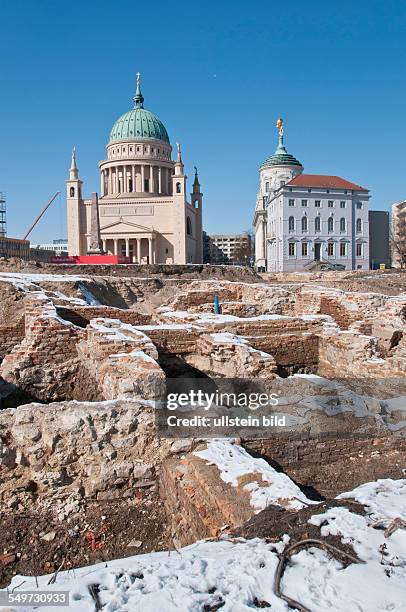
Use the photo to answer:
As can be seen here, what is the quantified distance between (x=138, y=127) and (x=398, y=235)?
39434 millimetres

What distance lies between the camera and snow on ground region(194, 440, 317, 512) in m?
3.58

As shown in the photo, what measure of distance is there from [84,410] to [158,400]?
0.79 m

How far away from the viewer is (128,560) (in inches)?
119

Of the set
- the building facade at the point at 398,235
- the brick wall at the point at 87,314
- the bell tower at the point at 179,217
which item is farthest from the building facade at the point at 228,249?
the brick wall at the point at 87,314

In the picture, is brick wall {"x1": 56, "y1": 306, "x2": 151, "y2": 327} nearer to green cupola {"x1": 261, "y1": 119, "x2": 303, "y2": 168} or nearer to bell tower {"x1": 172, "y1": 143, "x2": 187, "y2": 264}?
bell tower {"x1": 172, "y1": 143, "x2": 187, "y2": 264}

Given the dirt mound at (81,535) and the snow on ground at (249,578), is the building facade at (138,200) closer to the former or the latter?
the dirt mound at (81,535)

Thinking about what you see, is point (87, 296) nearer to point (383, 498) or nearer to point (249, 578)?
point (383, 498)

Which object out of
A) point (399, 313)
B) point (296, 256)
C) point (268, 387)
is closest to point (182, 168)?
point (296, 256)

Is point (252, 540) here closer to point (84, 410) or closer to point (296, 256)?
point (84, 410)

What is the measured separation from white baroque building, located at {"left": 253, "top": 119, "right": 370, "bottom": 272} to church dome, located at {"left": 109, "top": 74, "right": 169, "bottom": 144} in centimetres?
2269

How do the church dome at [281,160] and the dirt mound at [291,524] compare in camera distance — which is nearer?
the dirt mound at [291,524]

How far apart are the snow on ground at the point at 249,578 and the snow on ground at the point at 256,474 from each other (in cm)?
50

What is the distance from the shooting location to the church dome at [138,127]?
68.2 m

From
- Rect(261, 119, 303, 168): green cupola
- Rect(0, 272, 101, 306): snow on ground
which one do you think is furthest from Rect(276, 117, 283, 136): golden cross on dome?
Rect(0, 272, 101, 306): snow on ground
